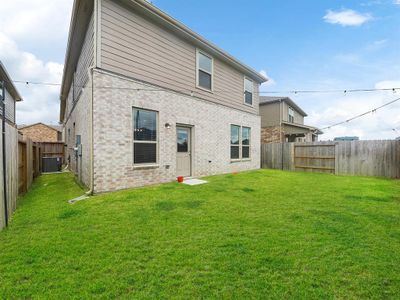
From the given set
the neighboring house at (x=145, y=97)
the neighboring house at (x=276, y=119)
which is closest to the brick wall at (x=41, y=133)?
the neighboring house at (x=145, y=97)

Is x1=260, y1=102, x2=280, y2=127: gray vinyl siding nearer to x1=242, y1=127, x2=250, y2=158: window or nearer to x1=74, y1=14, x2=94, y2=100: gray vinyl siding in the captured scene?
x1=242, y1=127, x2=250, y2=158: window


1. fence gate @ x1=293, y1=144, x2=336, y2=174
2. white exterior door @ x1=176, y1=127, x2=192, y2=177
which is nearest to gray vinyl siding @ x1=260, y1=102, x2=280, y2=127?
fence gate @ x1=293, y1=144, x2=336, y2=174

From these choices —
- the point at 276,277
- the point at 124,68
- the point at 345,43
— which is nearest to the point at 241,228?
the point at 276,277

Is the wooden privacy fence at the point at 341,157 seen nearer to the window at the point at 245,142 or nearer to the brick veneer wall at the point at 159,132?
the window at the point at 245,142

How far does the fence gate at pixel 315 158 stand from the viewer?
1120 centimetres

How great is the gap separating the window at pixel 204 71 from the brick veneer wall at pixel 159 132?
0.82m

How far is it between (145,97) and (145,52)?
1.43 meters

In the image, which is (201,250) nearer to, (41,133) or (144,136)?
(144,136)

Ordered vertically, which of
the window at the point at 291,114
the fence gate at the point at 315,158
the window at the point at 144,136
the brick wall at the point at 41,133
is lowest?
the fence gate at the point at 315,158

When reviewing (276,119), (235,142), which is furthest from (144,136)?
(276,119)

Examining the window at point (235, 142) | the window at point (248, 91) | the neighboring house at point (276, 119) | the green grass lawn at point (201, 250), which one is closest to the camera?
the green grass lawn at point (201, 250)

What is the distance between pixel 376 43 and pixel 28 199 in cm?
1486

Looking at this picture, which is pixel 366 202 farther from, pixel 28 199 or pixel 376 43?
pixel 376 43

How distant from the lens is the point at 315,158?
38.5ft
